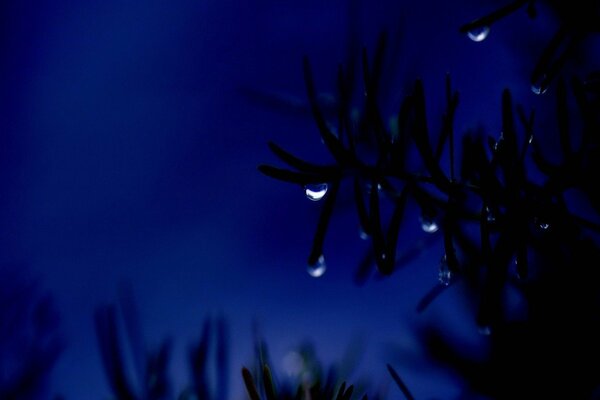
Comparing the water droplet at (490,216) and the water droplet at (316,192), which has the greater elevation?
the water droplet at (316,192)

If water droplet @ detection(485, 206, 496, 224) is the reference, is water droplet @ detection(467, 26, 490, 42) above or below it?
above

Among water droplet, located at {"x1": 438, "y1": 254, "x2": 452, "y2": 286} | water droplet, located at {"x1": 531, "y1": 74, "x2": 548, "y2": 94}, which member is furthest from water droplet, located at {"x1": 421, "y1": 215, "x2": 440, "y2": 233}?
water droplet, located at {"x1": 531, "y1": 74, "x2": 548, "y2": 94}

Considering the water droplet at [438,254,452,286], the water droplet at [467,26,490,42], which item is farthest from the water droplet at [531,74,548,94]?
the water droplet at [438,254,452,286]

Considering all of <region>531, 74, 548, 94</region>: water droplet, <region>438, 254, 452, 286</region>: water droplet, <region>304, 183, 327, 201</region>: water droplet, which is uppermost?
<region>304, 183, 327, 201</region>: water droplet

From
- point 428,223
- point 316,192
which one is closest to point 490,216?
point 428,223

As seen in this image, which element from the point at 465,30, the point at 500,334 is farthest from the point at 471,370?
the point at 465,30

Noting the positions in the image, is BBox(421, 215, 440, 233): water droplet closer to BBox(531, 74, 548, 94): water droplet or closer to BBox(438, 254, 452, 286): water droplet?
BBox(438, 254, 452, 286): water droplet

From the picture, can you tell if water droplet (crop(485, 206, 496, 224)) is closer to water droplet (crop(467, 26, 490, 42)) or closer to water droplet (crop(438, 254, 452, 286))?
water droplet (crop(438, 254, 452, 286))

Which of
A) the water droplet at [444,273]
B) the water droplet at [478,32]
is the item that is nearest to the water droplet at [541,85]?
the water droplet at [478,32]

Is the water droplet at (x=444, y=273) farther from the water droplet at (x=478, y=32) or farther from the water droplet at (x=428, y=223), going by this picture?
the water droplet at (x=478, y=32)

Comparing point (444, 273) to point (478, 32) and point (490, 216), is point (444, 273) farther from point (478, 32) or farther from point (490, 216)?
point (478, 32)

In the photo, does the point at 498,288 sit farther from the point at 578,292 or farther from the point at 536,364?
the point at 536,364

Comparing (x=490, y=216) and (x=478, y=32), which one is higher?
(x=478, y=32)
